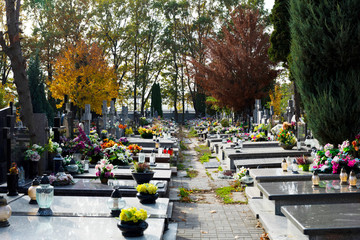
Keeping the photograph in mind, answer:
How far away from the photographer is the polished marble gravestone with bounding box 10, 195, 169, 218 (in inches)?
246

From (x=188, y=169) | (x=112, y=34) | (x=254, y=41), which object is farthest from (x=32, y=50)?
(x=188, y=169)

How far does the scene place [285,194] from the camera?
679 centimetres

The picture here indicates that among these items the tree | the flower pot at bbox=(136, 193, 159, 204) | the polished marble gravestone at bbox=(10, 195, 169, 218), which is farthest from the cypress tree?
the tree

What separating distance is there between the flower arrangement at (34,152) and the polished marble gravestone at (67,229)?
3.08 meters

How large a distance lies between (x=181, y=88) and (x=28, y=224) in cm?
4761

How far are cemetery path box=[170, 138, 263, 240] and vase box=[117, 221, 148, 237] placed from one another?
163 cm

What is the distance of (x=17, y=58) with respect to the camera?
9.60m

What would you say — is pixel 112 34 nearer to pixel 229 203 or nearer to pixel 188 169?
pixel 188 169

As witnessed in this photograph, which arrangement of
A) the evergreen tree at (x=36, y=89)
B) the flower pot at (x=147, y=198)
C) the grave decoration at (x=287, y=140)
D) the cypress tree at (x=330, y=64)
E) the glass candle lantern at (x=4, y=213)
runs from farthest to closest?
the evergreen tree at (x=36, y=89) < the grave decoration at (x=287, y=140) < the cypress tree at (x=330, y=64) < the flower pot at (x=147, y=198) < the glass candle lantern at (x=4, y=213)

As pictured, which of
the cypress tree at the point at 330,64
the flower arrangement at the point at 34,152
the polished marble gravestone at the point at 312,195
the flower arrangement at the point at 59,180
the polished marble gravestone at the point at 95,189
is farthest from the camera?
the cypress tree at the point at 330,64

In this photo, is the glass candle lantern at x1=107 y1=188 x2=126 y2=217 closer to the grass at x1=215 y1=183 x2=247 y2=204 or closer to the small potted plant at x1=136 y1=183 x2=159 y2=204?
the small potted plant at x1=136 y1=183 x2=159 y2=204

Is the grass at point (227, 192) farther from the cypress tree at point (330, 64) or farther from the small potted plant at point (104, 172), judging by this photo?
the small potted plant at point (104, 172)

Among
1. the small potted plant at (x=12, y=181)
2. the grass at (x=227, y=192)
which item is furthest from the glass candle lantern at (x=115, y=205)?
the grass at (x=227, y=192)

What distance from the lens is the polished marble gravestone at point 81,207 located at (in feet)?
20.5
